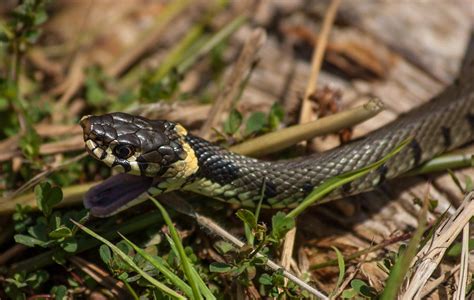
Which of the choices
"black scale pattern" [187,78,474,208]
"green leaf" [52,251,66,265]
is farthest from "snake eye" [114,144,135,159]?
"green leaf" [52,251,66,265]

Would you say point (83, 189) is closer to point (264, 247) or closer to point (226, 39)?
point (264, 247)

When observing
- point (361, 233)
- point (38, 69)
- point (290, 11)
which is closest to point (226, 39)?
point (290, 11)

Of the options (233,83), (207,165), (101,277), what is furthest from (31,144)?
(233,83)

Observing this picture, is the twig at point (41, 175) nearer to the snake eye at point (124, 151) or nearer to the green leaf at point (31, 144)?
the green leaf at point (31, 144)

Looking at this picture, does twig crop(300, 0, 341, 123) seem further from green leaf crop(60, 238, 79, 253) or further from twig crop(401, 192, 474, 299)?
green leaf crop(60, 238, 79, 253)

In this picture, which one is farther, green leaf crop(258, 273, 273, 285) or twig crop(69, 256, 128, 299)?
twig crop(69, 256, 128, 299)

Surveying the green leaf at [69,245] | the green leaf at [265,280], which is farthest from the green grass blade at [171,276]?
the green leaf at [69,245]
